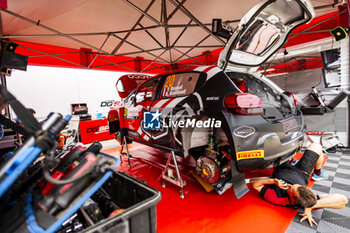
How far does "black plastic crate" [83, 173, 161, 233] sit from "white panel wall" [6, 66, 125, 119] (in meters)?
6.46

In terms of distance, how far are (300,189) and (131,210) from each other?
5.64 feet

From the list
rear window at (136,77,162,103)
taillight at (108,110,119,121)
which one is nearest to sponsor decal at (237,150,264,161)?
rear window at (136,77,162,103)

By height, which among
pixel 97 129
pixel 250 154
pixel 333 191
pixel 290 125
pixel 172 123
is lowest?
pixel 333 191

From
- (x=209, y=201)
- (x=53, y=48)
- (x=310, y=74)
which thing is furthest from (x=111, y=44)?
(x=310, y=74)

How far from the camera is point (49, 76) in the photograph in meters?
6.50

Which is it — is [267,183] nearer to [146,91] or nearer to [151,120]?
[151,120]

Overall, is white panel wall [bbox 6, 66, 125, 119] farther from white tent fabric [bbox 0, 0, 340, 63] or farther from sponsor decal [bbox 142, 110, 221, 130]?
sponsor decal [bbox 142, 110, 221, 130]

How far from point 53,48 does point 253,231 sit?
673 centimetres

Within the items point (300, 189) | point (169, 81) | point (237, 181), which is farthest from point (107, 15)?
point (300, 189)

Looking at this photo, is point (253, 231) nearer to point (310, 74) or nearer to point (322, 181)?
point (322, 181)

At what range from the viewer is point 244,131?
1559 millimetres

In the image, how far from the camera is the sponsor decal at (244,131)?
1.54 m

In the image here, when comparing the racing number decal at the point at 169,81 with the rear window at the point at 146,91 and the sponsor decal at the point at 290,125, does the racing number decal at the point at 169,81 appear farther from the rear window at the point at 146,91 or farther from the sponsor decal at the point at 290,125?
the sponsor decal at the point at 290,125

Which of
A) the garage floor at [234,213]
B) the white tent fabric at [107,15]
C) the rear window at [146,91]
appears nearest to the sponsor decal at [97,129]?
the white tent fabric at [107,15]
